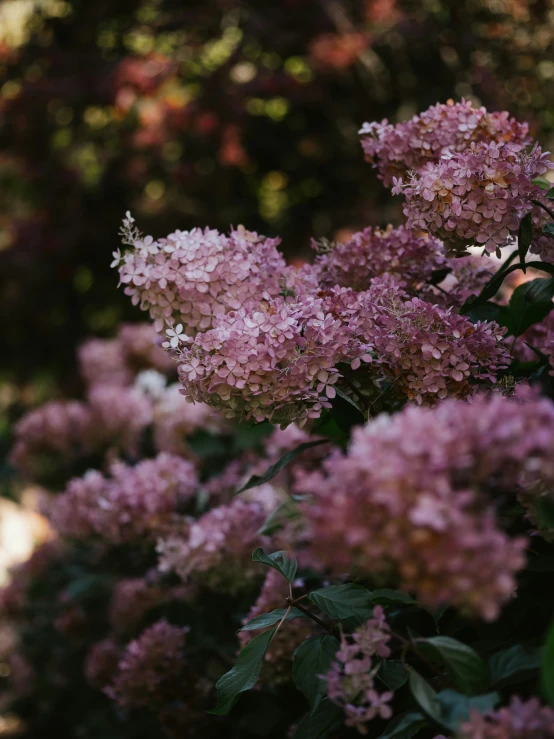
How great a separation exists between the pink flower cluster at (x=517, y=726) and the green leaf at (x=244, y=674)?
10.5 inches

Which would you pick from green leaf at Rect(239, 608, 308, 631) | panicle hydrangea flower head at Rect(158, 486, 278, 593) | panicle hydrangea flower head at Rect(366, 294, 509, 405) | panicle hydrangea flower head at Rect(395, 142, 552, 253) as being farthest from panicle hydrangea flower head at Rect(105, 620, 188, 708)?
panicle hydrangea flower head at Rect(395, 142, 552, 253)

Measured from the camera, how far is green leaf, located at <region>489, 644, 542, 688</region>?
1.99 ft

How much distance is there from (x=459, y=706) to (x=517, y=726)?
0.06 meters

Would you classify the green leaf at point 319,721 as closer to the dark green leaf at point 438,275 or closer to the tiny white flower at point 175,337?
the tiny white flower at point 175,337

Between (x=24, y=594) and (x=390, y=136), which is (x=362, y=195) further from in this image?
(x=390, y=136)

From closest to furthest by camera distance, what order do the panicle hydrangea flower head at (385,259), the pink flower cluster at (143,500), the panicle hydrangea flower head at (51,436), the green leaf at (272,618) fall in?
the green leaf at (272,618)
the panicle hydrangea flower head at (385,259)
the pink flower cluster at (143,500)
the panicle hydrangea flower head at (51,436)

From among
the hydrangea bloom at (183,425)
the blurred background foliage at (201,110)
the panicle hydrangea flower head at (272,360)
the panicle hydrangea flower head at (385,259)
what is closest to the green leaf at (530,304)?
the panicle hydrangea flower head at (385,259)

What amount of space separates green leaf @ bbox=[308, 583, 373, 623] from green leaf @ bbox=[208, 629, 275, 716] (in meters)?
0.06

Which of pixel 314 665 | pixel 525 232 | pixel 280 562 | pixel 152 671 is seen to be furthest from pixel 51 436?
pixel 525 232

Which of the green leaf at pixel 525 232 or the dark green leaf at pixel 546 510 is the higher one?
the green leaf at pixel 525 232

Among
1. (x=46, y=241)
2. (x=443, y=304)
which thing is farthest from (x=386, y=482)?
(x=46, y=241)

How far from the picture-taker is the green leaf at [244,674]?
0.75m

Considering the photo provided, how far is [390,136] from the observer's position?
36.6 inches

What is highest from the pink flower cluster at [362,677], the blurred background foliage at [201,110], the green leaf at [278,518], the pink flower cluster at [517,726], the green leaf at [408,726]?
the blurred background foliage at [201,110]
